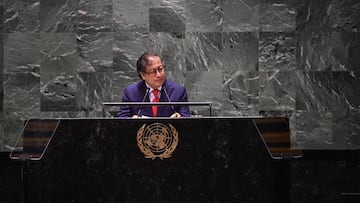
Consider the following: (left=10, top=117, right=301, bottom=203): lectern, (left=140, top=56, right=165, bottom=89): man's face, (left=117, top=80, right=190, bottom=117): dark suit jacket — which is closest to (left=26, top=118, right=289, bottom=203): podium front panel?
(left=10, top=117, right=301, bottom=203): lectern

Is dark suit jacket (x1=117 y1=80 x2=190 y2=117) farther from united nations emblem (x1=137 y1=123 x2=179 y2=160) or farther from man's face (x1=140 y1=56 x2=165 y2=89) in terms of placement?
united nations emblem (x1=137 y1=123 x2=179 y2=160)

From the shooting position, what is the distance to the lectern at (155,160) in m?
3.31

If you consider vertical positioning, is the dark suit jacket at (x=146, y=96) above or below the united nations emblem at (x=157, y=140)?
above

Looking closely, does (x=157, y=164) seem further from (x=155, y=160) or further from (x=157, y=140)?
(x=157, y=140)

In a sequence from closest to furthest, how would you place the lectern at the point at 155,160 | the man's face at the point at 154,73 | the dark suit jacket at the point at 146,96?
the lectern at the point at 155,160 < the dark suit jacket at the point at 146,96 < the man's face at the point at 154,73

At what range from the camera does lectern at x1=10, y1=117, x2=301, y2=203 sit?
3.31 metres

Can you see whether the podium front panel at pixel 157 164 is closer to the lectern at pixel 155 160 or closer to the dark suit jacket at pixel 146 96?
the lectern at pixel 155 160

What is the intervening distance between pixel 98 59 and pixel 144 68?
3.96ft

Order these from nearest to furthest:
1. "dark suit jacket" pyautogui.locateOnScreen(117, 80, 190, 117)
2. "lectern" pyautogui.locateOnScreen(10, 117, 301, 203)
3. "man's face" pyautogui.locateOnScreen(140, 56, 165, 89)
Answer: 1. "lectern" pyautogui.locateOnScreen(10, 117, 301, 203)
2. "dark suit jacket" pyautogui.locateOnScreen(117, 80, 190, 117)
3. "man's face" pyautogui.locateOnScreen(140, 56, 165, 89)

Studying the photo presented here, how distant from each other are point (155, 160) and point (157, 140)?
0.37 feet

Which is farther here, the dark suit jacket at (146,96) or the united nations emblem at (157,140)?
the dark suit jacket at (146,96)

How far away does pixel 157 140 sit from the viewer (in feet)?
10.9

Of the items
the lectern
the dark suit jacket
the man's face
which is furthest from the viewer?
the man's face

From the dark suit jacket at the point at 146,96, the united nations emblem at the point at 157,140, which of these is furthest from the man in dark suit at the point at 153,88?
the united nations emblem at the point at 157,140
